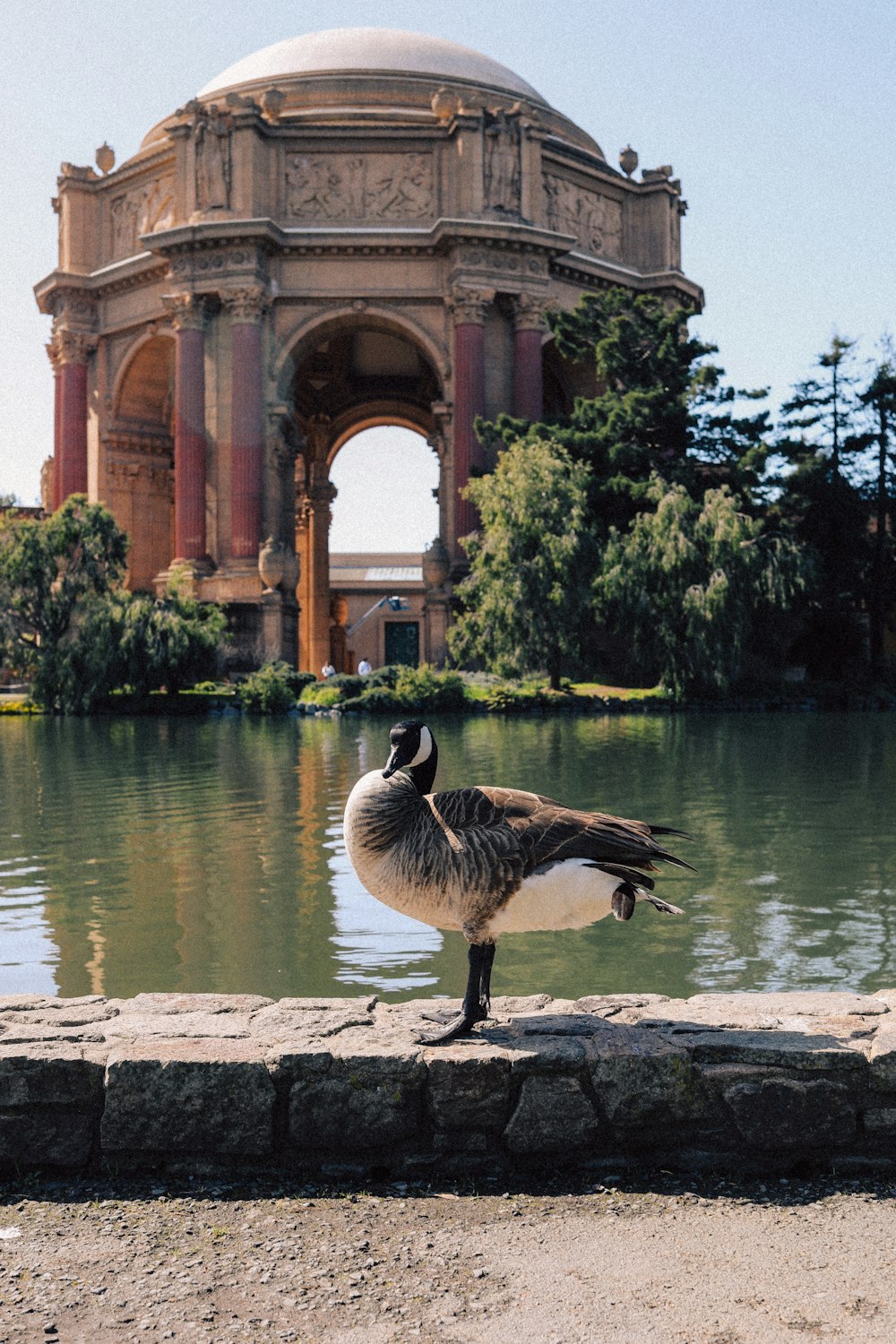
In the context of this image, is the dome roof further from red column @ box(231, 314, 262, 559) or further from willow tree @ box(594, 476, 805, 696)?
willow tree @ box(594, 476, 805, 696)

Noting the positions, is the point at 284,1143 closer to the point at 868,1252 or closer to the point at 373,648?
the point at 868,1252

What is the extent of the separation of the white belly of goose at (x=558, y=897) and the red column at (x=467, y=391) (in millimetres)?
37771

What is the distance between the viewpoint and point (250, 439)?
4162 centimetres

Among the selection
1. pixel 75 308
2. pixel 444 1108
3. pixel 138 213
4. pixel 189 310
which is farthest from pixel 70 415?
pixel 444 1108

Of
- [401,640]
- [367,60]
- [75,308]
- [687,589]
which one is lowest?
[401,640]

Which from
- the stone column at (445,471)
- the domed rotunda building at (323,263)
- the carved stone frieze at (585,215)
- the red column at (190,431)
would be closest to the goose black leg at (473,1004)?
the domed rotunda building at (323,263)

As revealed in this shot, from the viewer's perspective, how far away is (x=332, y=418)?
197 ft

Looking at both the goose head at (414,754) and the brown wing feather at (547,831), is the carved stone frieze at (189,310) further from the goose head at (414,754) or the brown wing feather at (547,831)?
the brown wing feather at (547,831)

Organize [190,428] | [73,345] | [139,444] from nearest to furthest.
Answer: [190,428] → [73,345] → [139,444]

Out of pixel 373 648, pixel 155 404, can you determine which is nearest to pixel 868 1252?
pixel 155 404

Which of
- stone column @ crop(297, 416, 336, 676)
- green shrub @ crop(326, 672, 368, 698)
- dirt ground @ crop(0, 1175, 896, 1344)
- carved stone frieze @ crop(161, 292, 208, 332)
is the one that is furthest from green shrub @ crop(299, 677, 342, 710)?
dirt ground @ crop(0, 1175, 896, 1344)

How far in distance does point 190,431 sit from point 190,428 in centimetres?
9

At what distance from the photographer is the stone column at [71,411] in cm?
4800

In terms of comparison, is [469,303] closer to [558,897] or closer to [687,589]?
[687,589]
